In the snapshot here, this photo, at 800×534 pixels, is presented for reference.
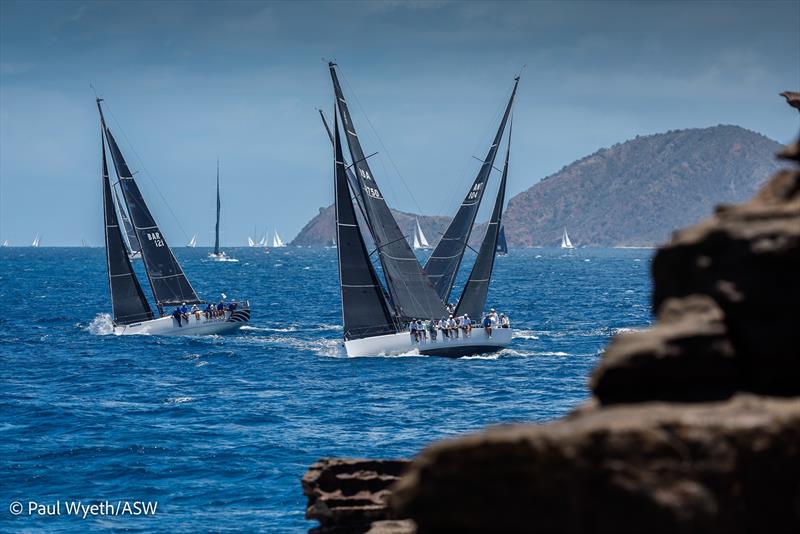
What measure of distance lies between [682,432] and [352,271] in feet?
138

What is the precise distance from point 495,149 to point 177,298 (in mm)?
23633

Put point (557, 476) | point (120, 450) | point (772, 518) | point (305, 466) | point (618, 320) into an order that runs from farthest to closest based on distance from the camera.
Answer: point (618, 320) → point (120, 450) → point (305, 466) → point (772, 518) → point (557, 476)

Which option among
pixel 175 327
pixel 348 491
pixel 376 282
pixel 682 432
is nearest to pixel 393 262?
pixel 376 282

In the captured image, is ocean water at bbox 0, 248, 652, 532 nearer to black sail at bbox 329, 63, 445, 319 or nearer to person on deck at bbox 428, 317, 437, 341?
person on deck at bbox 428, 317, 437, 341

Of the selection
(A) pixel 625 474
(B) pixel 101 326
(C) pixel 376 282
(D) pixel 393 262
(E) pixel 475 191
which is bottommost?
(B) pixel 101 326

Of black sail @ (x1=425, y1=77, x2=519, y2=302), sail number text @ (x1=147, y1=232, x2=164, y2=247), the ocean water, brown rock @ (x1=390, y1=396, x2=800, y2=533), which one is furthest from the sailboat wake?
brown rock @ (x1=390, y1=396, x2=800, y2=533)

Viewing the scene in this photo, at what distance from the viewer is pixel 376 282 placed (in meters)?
49.3

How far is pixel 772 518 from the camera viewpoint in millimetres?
7516

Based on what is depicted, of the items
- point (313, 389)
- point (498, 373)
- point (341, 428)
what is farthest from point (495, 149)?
point (341, 428)

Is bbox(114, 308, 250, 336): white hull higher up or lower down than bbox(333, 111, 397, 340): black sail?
lower down

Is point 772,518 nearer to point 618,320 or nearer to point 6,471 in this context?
point 6,471

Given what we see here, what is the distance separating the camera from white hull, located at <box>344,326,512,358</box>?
49.8 m

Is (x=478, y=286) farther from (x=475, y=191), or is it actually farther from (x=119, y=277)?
(x=119, y=277)

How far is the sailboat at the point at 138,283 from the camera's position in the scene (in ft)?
211
